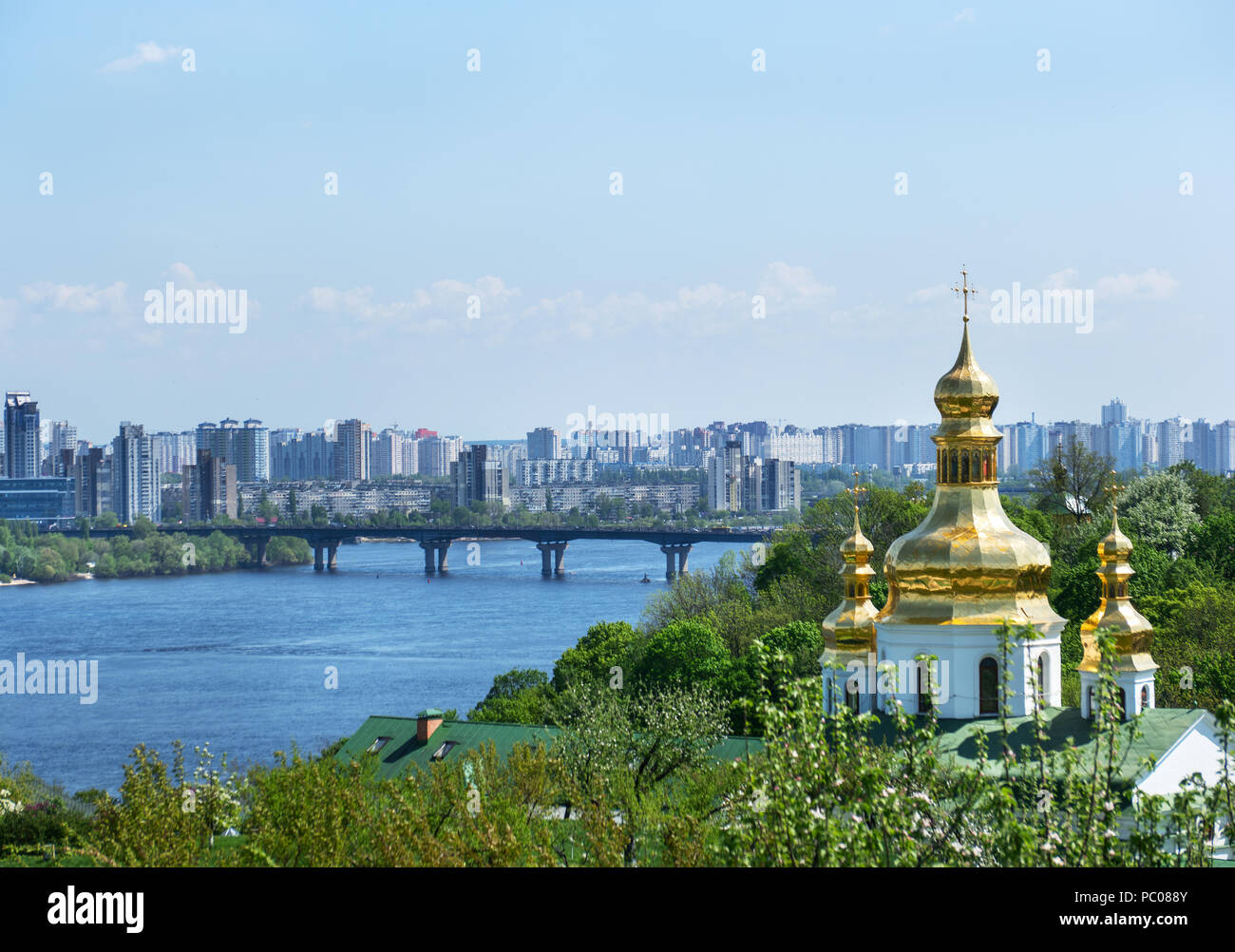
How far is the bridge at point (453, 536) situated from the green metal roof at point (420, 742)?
36290 millimetres

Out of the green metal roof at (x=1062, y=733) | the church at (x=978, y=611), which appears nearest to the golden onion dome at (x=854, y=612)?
the church at (x=978, y=611)

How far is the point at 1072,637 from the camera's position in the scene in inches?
734

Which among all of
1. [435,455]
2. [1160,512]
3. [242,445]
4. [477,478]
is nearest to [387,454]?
[435,455]

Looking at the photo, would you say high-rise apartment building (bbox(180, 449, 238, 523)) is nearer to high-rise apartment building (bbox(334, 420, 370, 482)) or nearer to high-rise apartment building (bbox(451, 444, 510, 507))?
high-rise apartment building (bbox(451, 444, 510, 507))

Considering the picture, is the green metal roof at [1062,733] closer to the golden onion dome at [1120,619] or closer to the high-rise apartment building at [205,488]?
the golden onion dome at [1120,619]

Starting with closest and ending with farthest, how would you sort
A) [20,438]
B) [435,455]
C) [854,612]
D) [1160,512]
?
[854,612]
[1160,512]
[20,438]
[435,455]

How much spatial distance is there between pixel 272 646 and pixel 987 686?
27.8 m

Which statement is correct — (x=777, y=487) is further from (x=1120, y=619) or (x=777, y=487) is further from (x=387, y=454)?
(x=1120, y=619)

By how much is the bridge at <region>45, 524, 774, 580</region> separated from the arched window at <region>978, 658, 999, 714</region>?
4131 centimetres

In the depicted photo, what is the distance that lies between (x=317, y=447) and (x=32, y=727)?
8447 centimetres

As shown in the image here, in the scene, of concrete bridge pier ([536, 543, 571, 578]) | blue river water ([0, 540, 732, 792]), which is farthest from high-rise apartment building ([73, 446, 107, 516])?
concrete bridge pier ([536, 543, 571, 578])

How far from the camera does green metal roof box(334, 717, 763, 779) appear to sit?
15.7 m

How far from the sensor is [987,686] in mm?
11938
